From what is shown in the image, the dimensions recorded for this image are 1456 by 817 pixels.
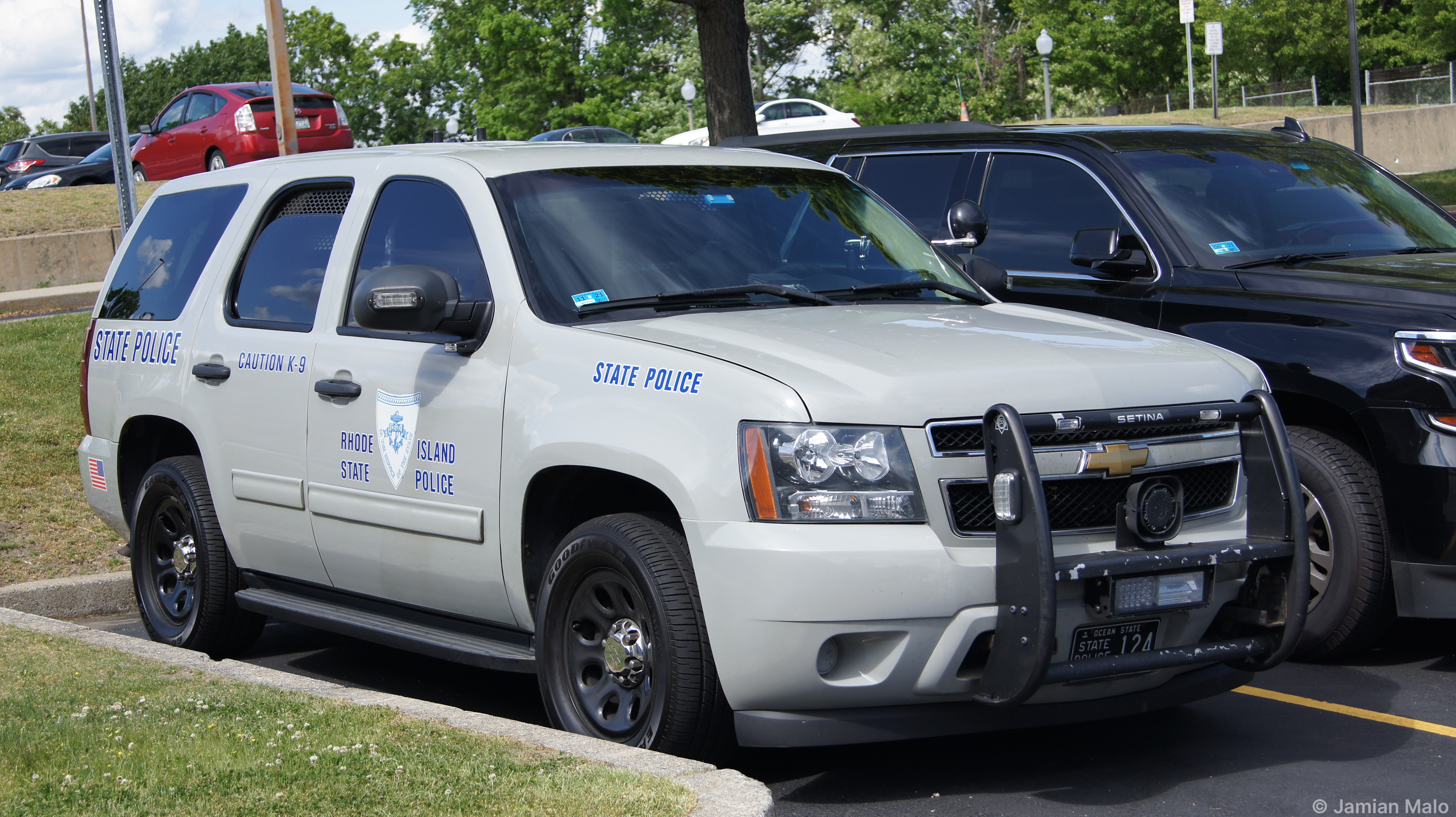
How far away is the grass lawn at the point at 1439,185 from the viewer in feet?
75.9

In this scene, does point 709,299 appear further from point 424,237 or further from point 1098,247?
point 1098,247

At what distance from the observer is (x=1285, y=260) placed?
257 inches

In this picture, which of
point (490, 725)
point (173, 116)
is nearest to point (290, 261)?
point (490, 725)

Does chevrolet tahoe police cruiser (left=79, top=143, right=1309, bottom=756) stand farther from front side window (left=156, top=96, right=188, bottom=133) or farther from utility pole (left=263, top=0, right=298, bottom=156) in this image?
front side window (left=156, top=96, right=188, bottom=133)

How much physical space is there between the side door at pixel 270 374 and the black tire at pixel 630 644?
1.46 metres

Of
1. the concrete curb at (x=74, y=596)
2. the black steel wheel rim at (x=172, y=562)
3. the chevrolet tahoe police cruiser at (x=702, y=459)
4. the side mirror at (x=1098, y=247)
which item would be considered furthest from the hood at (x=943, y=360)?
the concrete curb at (x=74, y=596)

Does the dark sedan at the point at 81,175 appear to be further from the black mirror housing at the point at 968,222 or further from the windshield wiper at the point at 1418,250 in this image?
the windshield wiper at the point at 1418,250

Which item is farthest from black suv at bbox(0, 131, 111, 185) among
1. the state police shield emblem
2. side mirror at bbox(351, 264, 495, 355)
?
side mirror at bbox(351, 264, 495, 355)

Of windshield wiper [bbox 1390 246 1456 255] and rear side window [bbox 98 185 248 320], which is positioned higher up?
rear side window [bbox 98 185 248 320]

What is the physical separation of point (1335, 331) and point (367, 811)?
3.94 m

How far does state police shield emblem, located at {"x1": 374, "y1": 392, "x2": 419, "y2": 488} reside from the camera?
5.22 metres

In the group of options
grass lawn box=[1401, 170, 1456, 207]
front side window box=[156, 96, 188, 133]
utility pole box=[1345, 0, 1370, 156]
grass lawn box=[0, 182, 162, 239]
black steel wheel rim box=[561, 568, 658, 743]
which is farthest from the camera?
front side window box=[156, 96, 188, 133]

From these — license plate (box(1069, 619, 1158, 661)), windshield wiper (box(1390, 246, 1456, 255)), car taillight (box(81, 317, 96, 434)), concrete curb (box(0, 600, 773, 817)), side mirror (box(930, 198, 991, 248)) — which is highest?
side mirror (box(930, 198, 991, 248))

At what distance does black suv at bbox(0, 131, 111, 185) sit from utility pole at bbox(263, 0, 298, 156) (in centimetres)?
2083
